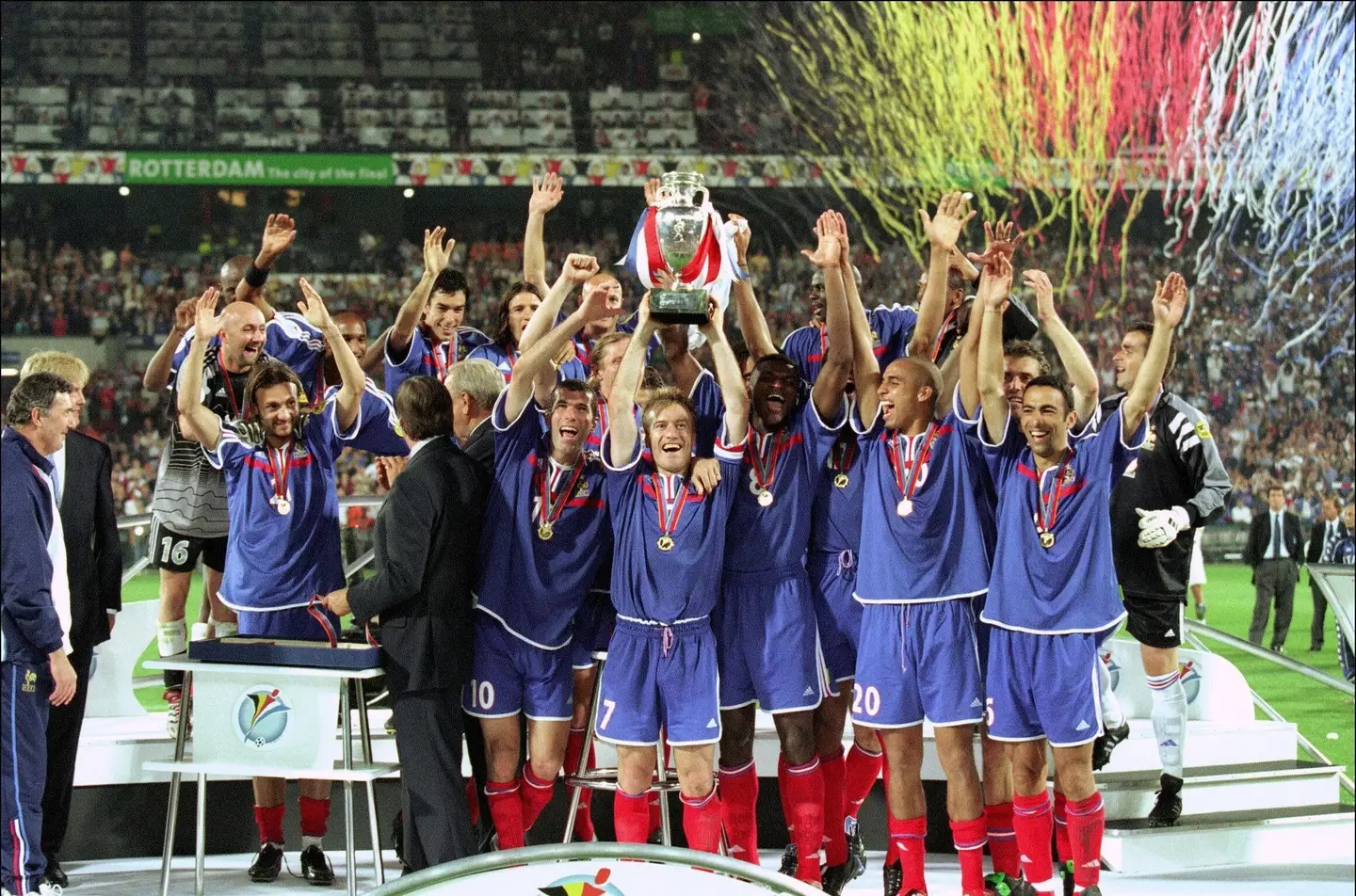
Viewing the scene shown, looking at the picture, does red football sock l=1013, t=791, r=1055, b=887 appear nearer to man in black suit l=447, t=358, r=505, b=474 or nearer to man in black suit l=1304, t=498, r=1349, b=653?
man in black suit l=447, t=358, r=505, b=474

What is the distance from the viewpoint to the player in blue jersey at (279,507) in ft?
15.2

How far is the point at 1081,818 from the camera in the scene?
4.16 m

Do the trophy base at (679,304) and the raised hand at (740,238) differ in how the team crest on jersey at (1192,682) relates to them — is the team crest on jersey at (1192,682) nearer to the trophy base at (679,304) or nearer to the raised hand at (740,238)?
the raised hand at (740,238)

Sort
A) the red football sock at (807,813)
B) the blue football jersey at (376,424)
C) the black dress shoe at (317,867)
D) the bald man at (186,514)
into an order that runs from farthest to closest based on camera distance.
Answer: the bald man at (186,514) < the blue football jersey at (376,424) < the black dress shoe at (317,867) < the red football sock at (807,813)

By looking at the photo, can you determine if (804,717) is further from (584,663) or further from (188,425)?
(188,425)

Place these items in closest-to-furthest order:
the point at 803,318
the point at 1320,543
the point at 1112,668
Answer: the point at 1112,668
the point at 1320,543
the point at 803,318

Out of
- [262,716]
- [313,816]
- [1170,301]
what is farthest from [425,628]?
[1170,301]

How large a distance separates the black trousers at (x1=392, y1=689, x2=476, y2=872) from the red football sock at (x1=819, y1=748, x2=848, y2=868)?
119 cm

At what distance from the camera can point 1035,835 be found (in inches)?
163

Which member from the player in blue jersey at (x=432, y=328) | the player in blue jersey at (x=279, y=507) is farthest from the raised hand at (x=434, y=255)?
the player in blue jersey at (x=279, y=507)

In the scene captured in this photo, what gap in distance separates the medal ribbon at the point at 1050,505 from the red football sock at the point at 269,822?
2.71m

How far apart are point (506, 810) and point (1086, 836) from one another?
174 cm

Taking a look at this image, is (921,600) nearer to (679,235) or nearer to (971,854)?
(971,854)

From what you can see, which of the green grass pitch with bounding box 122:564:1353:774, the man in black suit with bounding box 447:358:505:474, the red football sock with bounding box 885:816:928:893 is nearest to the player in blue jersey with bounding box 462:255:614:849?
the man in black suit with bounding box 447:358:505:474
